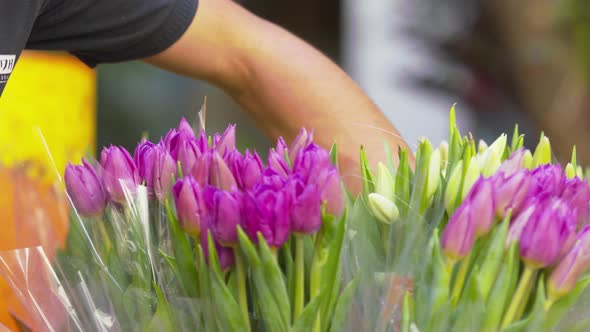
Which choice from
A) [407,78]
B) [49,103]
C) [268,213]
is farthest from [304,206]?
[407,78]

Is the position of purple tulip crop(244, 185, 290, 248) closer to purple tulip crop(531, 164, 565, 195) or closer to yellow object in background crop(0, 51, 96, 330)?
Result: purple tulip crop(531, 164, 565, 195)

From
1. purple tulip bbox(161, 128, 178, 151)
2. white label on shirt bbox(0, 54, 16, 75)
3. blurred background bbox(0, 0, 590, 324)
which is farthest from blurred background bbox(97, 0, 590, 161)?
purple tulip bbox(161, 128, 178, 151)

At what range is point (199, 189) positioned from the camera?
0.70 meters

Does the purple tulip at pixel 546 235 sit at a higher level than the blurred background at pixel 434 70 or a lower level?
lower

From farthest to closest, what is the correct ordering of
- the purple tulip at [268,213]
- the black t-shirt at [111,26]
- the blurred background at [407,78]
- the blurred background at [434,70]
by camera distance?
1. the blurred background at [434,70]
2. the blurred background at [407,78]
3. the black t-shirt at [111,26]
4. the purple tulip at [268,213]

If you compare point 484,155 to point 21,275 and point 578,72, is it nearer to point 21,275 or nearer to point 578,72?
→ point 21,275

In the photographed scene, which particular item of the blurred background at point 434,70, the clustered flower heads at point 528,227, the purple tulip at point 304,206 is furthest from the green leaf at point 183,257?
the blurred background at point 434,70

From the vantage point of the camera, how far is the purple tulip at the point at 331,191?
0.69m

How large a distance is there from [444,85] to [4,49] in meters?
2.64

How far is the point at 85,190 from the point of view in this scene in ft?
2.52

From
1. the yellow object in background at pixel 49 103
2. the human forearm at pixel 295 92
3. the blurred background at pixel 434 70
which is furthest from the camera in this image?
the blurred background at pixel 434 70

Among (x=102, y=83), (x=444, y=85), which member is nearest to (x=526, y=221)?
(x=444, y=85)

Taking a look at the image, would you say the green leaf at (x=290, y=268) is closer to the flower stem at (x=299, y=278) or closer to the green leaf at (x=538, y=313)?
the flower stem at (x=299, y=278)

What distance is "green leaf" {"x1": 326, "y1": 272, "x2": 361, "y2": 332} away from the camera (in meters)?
0.70
